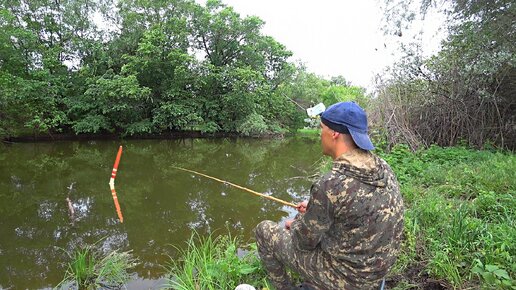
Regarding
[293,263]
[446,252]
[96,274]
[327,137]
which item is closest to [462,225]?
[446,252]

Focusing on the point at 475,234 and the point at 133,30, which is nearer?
the point at 475,234

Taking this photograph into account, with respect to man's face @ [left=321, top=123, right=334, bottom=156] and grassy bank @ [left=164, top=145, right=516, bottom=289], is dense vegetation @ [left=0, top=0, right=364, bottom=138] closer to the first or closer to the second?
grassy bank @ [left=164, top=145, right=516, bottom=289]

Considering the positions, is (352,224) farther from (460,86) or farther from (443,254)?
(460,86)

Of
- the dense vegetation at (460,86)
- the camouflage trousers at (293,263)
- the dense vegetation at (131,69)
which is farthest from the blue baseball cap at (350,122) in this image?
the dense vegetation at (131,69)

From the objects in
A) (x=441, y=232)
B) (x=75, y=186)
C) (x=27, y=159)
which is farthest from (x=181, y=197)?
(x=27, y=159)

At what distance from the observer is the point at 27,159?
1177 cm

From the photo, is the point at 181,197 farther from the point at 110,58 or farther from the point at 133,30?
the point at 133,30

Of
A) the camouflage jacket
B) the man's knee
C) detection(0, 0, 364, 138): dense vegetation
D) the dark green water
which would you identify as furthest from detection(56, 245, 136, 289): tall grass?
detection(0, 0, 364, 138): dense vegetation

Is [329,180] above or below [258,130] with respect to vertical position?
above

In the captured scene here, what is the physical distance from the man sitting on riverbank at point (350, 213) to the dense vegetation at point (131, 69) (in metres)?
16.3

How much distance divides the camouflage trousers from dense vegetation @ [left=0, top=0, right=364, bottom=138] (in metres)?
16.0

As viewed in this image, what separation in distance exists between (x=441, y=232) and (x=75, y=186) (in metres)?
7.99

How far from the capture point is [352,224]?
1.78m

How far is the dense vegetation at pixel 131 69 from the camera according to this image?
1739 centimetres
